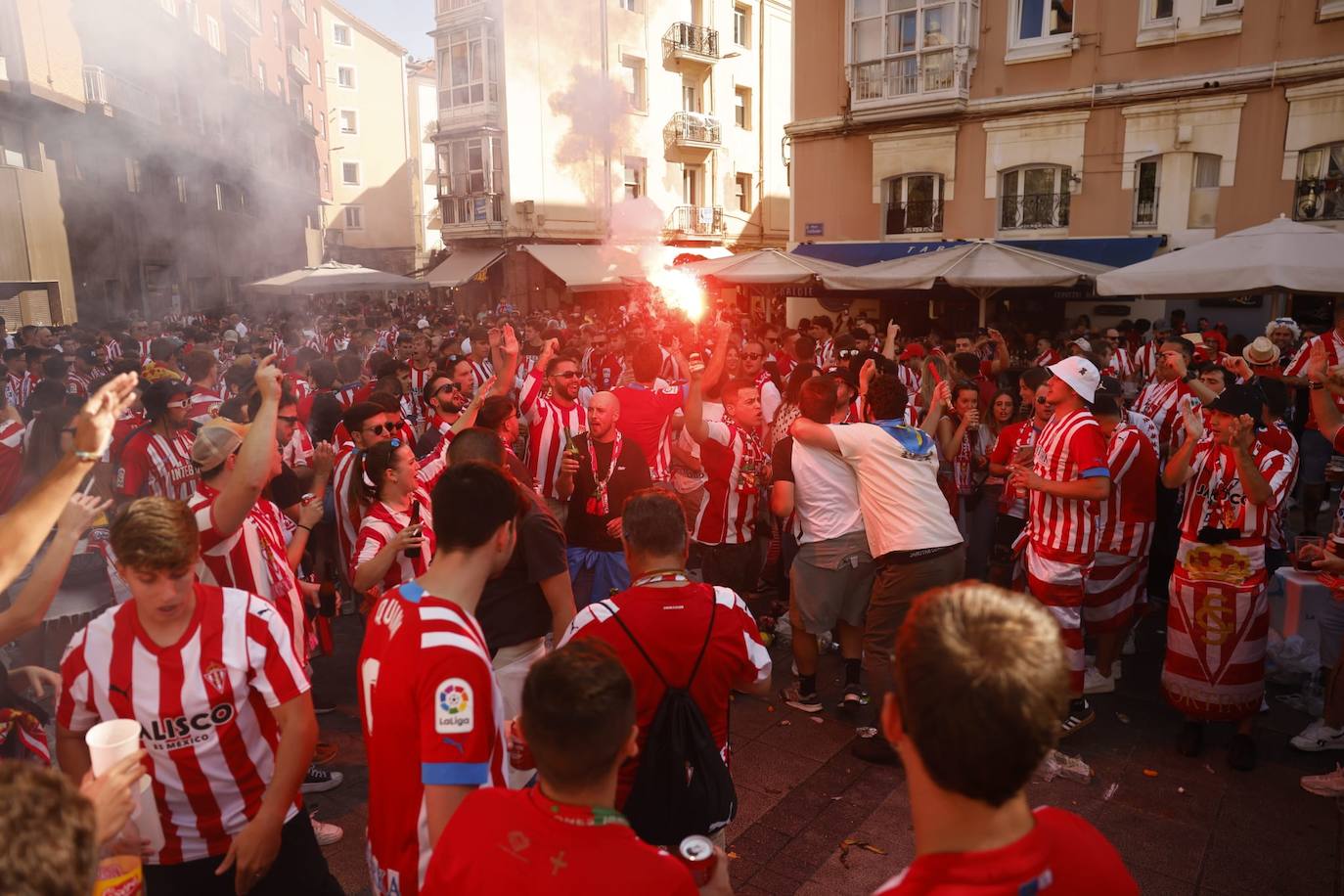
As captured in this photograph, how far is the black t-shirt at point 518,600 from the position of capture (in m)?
3.22

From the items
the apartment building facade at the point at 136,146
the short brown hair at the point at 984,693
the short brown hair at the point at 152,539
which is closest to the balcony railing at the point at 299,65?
the apartment building facade at the point at 136,146

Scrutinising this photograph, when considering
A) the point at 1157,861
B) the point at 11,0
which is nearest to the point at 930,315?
the point at 1157,861

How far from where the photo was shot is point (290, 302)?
32.6m

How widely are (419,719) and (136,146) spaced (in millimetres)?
24425

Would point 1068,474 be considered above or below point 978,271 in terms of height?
below

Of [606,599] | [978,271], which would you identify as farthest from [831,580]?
[978,271]

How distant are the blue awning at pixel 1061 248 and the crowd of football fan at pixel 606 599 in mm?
8611

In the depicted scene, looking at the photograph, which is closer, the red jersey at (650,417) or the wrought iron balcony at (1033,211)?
the red jersey at (650,417)

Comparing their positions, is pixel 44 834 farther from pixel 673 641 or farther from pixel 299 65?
pixel 299 65

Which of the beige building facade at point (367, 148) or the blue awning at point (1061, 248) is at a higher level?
the beige building facade at point (367, 148)

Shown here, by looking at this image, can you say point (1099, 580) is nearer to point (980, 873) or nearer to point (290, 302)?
point (980, 873)

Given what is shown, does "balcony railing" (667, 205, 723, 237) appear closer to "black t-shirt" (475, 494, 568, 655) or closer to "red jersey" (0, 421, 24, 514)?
"red jersey" (0, 421, 24, 514)

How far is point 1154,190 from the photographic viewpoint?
16.1m

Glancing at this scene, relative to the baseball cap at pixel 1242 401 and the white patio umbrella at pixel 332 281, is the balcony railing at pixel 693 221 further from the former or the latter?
the baseball cap at pixel 1242 401
